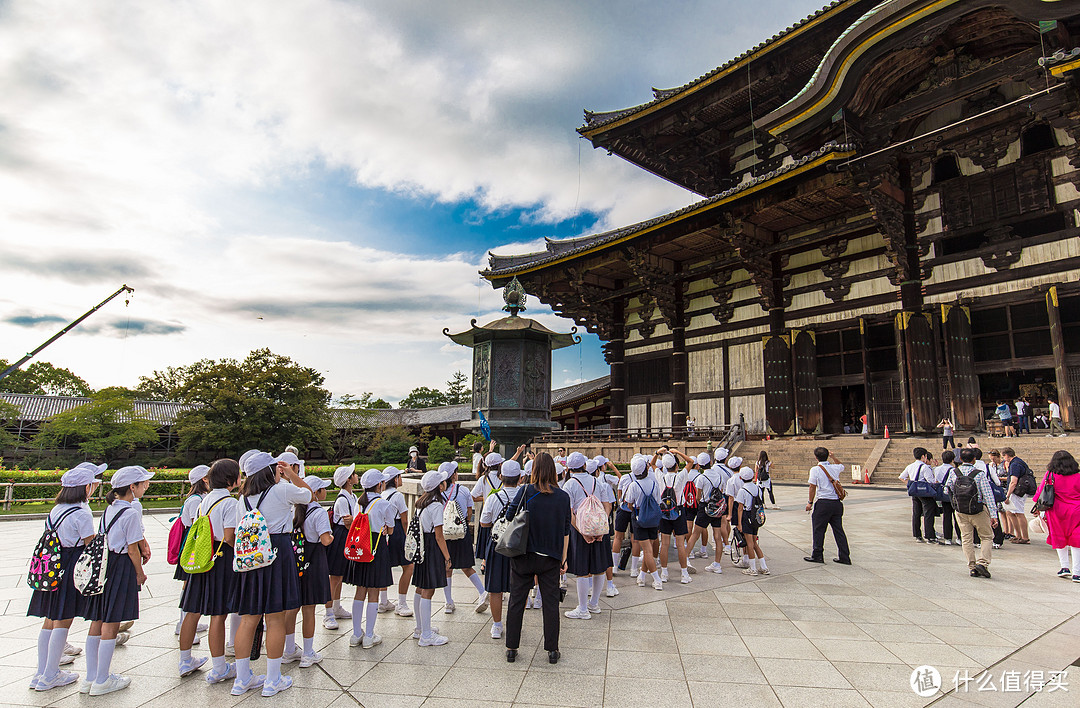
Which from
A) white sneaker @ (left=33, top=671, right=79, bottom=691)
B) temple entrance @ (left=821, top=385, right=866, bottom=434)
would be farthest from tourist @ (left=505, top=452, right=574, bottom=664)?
temple entrance @ (left=821, top=385, right=866, bottom=434)

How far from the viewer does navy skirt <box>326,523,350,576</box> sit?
514 centimetres

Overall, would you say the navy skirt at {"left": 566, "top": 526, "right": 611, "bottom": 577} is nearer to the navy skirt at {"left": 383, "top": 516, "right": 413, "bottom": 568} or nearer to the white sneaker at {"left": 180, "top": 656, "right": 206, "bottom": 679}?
the navy skirt at {"left": 383, "top": 516, "right": 413, "bottom": 568}

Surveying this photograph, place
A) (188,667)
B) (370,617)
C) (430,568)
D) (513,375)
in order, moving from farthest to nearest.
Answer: (513,375), (430,568), (370,617), (188,667)

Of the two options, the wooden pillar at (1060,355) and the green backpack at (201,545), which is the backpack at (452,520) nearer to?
the green backpack at (201,545)

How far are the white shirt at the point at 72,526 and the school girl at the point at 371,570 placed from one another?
198cm

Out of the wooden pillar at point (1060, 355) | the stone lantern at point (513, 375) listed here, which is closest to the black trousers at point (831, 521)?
the stone lantern at point (513, 375)

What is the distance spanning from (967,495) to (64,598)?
31.1 ft

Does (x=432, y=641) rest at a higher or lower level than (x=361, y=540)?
lower

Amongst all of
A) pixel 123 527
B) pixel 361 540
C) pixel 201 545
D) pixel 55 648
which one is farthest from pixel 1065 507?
pixel 55 648

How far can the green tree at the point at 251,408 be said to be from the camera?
80.2 feet

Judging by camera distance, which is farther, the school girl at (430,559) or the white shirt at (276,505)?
the school girl at (430,559)

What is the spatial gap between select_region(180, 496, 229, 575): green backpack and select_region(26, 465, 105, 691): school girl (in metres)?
0.73

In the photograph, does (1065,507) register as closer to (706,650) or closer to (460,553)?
(706,650)

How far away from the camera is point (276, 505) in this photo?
4027 millimetres
